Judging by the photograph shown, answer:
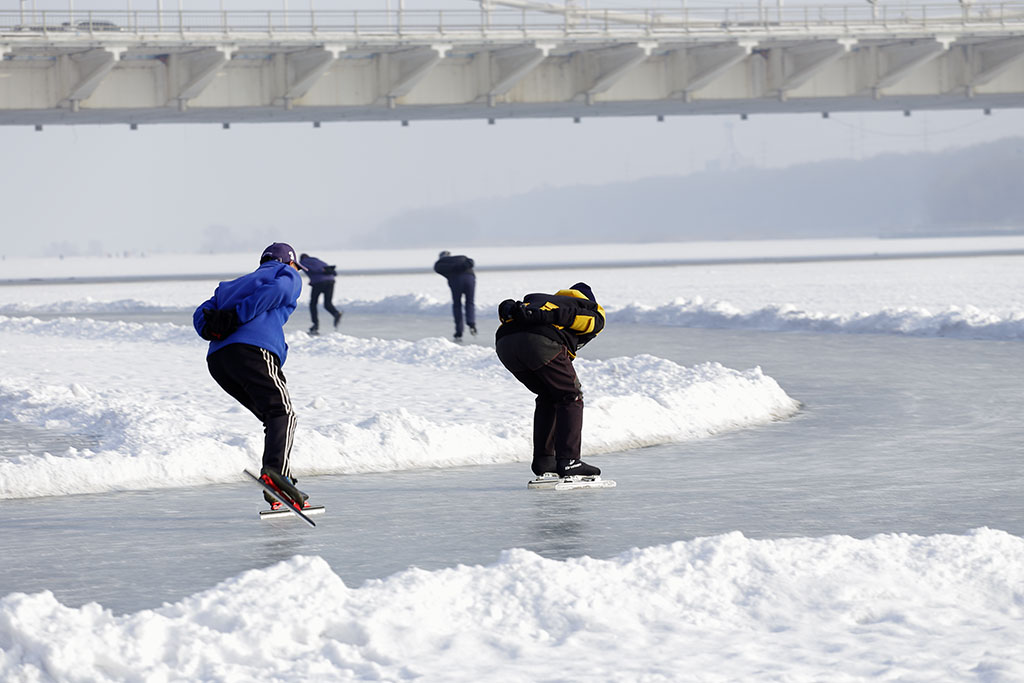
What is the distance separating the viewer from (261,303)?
8.27 metres

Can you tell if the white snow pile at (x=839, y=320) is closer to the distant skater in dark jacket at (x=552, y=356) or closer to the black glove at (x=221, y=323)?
the distant skater in dark jacket at (x=552, y=356)

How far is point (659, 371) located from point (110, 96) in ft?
116

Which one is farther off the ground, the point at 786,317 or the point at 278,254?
the point at 278,254

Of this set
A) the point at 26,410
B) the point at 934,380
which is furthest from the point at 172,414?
the point at 934,380

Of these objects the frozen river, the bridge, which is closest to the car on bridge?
the bridge

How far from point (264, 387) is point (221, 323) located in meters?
0.46

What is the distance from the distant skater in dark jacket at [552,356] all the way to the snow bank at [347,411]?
1666mm

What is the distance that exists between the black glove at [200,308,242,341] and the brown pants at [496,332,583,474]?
1864 mm

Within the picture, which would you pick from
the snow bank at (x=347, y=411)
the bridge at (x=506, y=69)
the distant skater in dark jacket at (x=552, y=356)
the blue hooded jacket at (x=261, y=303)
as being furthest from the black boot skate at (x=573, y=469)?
the bridge at (x=506, y=69)

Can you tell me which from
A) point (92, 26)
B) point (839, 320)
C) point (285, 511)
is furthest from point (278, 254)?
point (92, 26)

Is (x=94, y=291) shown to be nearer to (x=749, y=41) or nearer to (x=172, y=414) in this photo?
(x=749, y=41)

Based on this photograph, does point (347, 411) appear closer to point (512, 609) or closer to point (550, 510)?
point (550, 510)

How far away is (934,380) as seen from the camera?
1716 centimetres

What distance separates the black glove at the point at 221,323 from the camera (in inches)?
325
